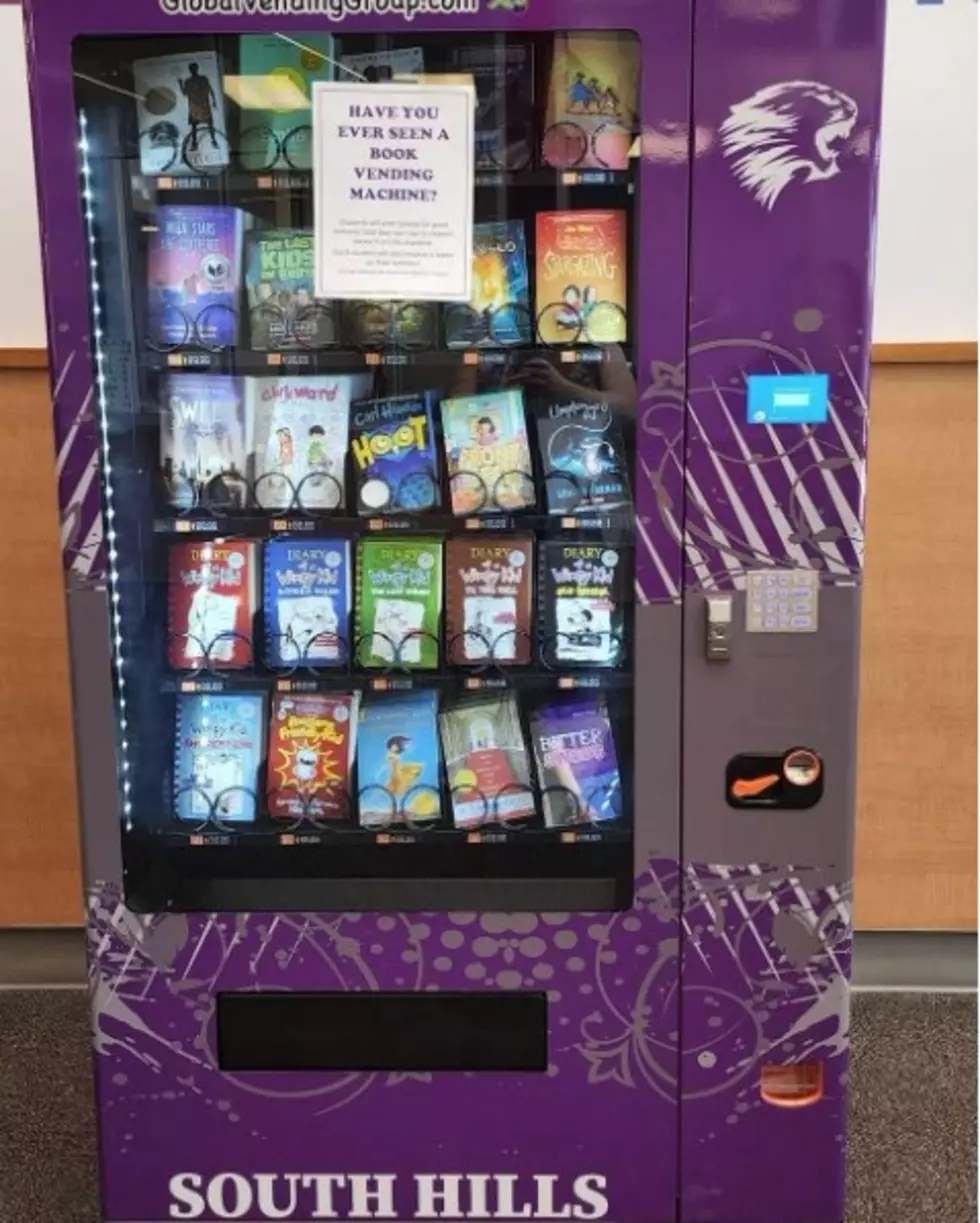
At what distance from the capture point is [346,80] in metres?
1.88

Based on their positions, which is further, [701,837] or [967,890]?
[967,890]

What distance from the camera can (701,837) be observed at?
74.7 inches

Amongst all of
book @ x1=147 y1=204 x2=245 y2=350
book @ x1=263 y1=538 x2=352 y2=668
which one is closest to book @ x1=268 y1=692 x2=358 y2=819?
book @ x1=263 y1=538 x2=352 y2=668

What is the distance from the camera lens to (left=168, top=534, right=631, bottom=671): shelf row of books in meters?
2.02

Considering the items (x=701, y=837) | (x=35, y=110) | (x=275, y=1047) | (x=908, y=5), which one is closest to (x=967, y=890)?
(x=701, y=837)

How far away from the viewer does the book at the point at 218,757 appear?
6.76ft

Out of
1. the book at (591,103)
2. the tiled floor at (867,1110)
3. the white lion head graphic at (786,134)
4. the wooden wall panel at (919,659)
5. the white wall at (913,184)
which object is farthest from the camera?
the wooden wall panel at (919,659)

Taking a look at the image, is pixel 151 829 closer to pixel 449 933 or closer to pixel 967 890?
pixel 449 933

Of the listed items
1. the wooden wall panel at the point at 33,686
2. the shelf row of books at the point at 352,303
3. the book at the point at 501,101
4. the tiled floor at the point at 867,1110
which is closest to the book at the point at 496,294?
the shelf row of books at the point at 352,303

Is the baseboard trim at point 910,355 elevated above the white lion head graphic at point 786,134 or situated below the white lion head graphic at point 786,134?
below

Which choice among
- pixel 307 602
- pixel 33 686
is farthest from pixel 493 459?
pixel 33 686

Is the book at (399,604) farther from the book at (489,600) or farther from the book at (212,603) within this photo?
the book at (212,603)

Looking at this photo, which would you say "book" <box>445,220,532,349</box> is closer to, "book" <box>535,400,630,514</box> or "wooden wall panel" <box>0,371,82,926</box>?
"book" <box>535,400,630,514</box>

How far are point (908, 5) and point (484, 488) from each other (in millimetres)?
1606
